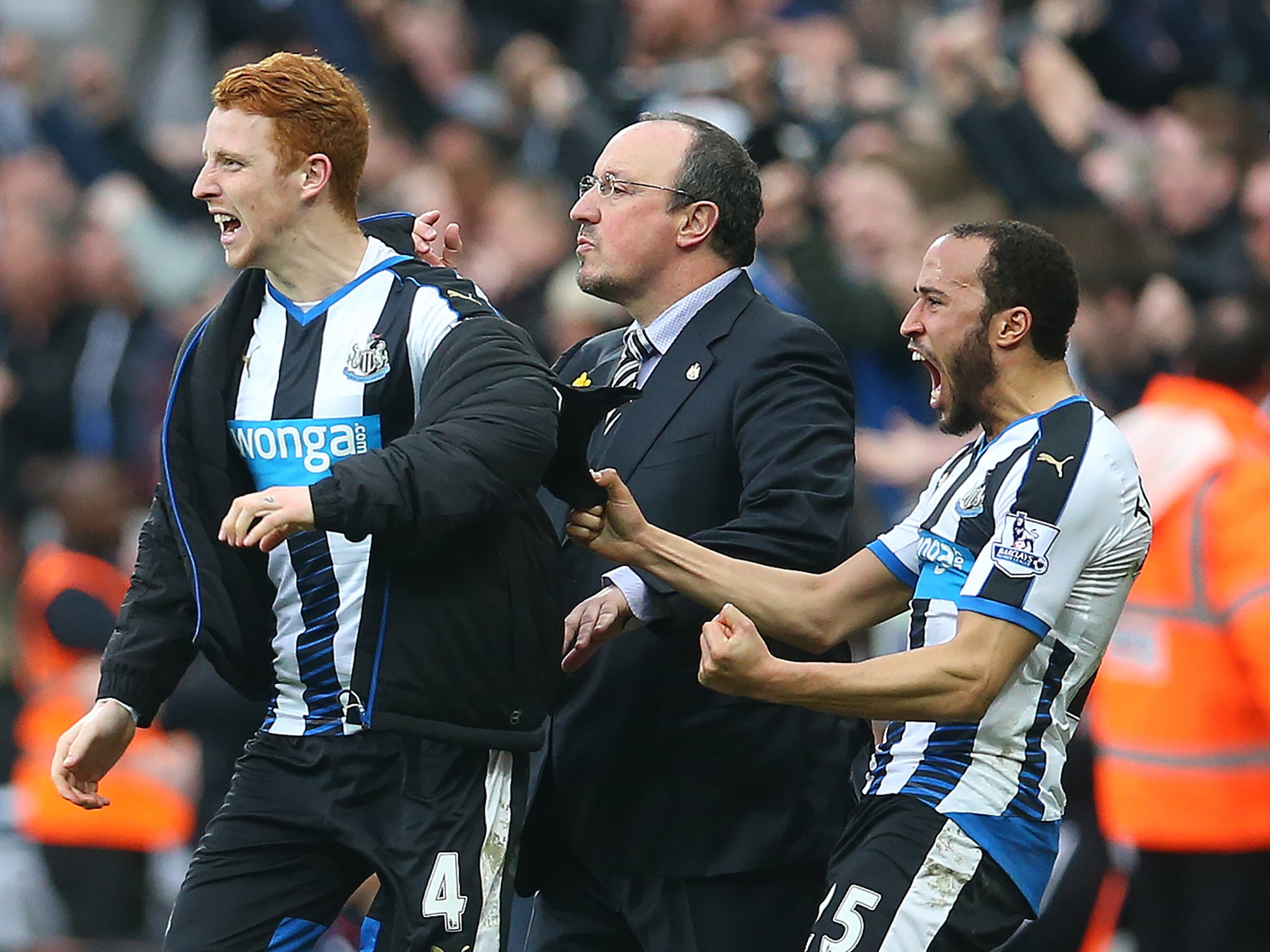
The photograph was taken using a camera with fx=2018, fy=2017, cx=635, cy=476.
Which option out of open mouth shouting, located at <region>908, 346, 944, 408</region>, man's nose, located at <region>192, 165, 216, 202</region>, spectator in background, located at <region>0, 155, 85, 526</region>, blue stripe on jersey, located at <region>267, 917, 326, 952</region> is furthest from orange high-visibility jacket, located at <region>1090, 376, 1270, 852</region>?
spectator in background, located at <region>0, 155, 85, 526</region>

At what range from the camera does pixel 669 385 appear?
4.66 meters

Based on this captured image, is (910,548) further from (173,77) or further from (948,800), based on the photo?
(173,77)

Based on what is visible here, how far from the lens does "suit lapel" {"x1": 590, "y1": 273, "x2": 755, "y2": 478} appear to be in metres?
4.62

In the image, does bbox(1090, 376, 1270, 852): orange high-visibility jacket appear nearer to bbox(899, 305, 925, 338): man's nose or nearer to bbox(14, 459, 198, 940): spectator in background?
bbox(899, 305, 925, 338): man's nose

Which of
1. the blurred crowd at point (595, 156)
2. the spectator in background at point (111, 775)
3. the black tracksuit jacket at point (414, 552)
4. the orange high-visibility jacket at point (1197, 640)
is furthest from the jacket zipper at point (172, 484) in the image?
the spectator in background at point (111, 775)

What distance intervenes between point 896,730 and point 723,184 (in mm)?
1382

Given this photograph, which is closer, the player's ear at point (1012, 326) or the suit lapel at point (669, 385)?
the player's ear at point (1012, 326)

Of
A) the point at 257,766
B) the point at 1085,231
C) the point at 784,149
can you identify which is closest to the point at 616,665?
the point at 257,766

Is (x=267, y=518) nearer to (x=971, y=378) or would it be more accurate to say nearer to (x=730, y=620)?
(x=730, y=620)

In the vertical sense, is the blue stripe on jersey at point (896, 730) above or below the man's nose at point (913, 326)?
below

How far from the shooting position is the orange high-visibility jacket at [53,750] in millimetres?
8375

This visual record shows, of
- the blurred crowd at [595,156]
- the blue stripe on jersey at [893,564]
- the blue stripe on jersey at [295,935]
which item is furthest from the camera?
the blurred crowd at [595,156]

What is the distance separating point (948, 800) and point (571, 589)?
1.15 metres

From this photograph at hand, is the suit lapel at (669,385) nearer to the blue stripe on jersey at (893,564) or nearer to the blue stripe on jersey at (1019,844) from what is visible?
the blue stripe on jersey at (893,564)
